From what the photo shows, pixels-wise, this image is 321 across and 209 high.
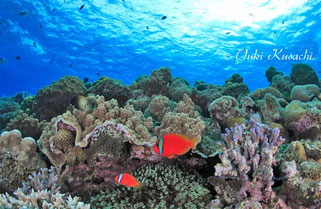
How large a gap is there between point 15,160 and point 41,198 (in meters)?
1.13

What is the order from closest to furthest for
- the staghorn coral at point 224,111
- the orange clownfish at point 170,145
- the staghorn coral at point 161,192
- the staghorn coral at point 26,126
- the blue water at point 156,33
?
the orange clownfish at point 170,145
the staghorn coral at point 161,192
the staghorn coral at point 26,126
the staghorn coral at point 224,111
the blue water at point 156,33

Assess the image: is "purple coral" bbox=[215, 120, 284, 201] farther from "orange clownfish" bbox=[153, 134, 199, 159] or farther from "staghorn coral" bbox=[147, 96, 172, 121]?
"staghorn coral" bbox=[147, 96, 172, 121]

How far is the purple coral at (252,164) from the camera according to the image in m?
2.60

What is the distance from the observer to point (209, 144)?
3721mm

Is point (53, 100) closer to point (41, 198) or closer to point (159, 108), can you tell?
point (159, 108)

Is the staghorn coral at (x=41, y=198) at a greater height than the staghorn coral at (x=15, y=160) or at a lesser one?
lesser

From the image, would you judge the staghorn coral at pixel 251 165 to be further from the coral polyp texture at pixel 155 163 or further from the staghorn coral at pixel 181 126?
the staghorn coral at pixel 181 126

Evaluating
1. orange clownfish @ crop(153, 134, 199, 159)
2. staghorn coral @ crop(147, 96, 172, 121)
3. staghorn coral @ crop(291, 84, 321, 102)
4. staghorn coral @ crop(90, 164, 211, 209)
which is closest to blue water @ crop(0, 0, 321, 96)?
staghorn coral @ crop(291, 84, 321, 102)

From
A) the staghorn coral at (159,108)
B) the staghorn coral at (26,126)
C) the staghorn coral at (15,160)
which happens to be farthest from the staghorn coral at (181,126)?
the staghorn coral at (26,126)

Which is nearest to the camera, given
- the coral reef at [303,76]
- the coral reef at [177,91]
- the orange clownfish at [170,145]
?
the orange clownfish at [170,145]

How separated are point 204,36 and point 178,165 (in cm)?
2516

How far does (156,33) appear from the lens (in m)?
26.2

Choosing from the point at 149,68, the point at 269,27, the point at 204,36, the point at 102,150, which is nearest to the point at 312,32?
the point at 269,27

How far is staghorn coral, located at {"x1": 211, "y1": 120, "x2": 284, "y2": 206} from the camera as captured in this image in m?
2.60
